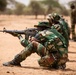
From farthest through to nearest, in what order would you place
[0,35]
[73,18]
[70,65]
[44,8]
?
[44,8]
[73,18]
[0,35]
[70,65]

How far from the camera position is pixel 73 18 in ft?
56.0

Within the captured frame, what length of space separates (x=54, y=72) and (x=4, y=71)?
3.53 feet

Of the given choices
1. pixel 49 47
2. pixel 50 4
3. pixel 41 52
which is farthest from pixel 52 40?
pixel 50 4

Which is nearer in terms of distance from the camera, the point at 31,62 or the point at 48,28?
the point at 48,28

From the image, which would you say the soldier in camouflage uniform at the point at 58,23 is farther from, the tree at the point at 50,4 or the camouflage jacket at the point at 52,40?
the tree at the point at 50,4

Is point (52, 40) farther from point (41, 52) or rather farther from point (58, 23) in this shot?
point (58, 23)

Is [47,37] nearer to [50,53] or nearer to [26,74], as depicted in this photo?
[50,53]

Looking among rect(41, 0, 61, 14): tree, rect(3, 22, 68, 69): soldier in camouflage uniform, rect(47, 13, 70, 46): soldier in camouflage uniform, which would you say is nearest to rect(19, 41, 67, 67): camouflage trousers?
rect(3, 22, 68, 69): soldier in camouflage uniform

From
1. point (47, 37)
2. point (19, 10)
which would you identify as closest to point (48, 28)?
point (47, 37)

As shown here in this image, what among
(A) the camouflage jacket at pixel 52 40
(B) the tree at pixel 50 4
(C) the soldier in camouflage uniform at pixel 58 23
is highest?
(B) the tree at pixel 50 4

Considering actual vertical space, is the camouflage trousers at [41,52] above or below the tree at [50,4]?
below

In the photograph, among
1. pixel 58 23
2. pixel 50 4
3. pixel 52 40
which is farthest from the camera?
pixel 50 4

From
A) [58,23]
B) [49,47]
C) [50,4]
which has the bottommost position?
[49,47]

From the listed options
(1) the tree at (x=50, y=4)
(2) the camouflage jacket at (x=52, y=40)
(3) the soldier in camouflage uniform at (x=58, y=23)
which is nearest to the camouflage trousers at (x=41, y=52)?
(2) the camouflage jacket at (x=52, y=40)
